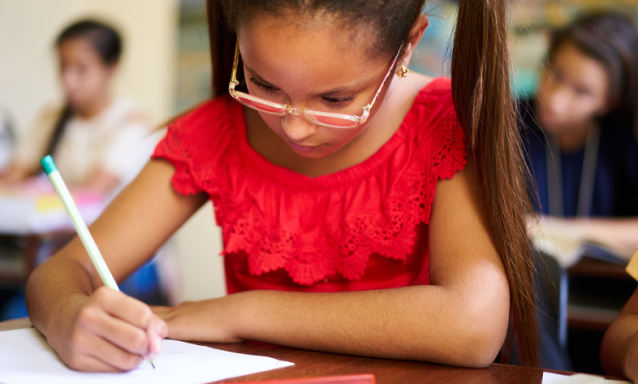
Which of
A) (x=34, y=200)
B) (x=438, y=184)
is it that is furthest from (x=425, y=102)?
(x=34, y=200)

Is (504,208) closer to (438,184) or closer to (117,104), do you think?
(438,184)

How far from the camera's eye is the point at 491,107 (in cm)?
78

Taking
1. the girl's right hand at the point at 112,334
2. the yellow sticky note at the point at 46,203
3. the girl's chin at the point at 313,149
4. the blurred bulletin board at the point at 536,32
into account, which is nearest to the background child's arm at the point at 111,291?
the girl's right hand at the point at 112,334

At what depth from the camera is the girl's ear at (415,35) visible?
0.83m

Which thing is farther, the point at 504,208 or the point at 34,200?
the point at 34,200

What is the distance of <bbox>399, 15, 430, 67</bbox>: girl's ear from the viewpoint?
83 centimetres

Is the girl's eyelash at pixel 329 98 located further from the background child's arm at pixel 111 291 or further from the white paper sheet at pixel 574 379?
the white paper sheet at pixel 574 379

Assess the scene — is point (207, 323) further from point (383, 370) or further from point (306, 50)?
point (306, 50)

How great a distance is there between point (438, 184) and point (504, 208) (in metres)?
0.12

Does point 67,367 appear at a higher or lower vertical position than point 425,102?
lower

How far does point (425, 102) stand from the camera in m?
0.97

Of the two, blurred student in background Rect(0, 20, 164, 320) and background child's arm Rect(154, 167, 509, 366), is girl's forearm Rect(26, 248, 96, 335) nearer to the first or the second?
background child's arm Rect(154, 167, 509, 366)

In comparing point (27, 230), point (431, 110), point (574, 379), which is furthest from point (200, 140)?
point (27, 230)

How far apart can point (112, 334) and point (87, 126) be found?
9.57ft
